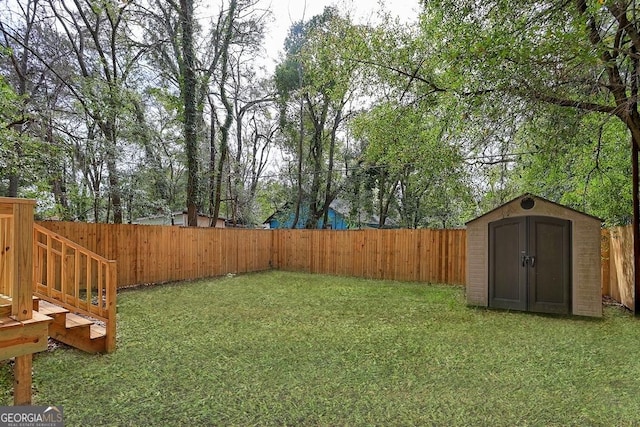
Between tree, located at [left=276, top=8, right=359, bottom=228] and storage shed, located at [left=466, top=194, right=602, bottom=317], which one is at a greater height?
tree, located at [left=276, top=8, right=359, bottom=228]

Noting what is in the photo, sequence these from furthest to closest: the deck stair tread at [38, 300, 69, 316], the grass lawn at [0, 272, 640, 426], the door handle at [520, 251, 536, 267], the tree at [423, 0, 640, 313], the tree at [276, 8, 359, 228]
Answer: the tree at [276, 8, 359, 228]
the door handle at [520, 251, 536, 267]
the tree at [423, 0, 640, 313]
the deck stair tread at [38, 300, 69, 316]
the grass lawn at [0, 272, 640, 426]

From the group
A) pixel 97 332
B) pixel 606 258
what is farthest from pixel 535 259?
pixel 97 332

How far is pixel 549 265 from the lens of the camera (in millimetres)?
5199

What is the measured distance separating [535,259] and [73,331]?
19.3ft

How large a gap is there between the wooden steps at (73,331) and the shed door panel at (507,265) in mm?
5343

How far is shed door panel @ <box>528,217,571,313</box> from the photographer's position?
16.7 feet

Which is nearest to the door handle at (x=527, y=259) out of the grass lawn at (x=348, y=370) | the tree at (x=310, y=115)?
the grass lawn at (x=348, y=370)

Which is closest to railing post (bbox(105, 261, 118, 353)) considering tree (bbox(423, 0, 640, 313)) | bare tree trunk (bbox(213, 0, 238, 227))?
tree (bbox(423, 0, 640, 313))

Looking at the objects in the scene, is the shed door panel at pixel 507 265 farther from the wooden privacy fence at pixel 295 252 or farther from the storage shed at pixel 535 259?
the wooden privacy fence at pixel 295 252

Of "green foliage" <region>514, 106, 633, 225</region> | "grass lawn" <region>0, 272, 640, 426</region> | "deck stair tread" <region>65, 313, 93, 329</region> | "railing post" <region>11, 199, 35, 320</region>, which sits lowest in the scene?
"grass lawn" <region>0, 272, 640, 426</region>

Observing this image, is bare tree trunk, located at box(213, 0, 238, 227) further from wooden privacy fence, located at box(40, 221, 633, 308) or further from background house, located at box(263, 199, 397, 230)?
background house, located at box(263, 199, 397, 230)

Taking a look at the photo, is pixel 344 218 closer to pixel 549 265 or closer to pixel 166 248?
pixel 166 248

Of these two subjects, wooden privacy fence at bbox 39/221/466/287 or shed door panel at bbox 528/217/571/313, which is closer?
shed door panel at bbox 528/217/571/313

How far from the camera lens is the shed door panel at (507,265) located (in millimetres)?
5375
